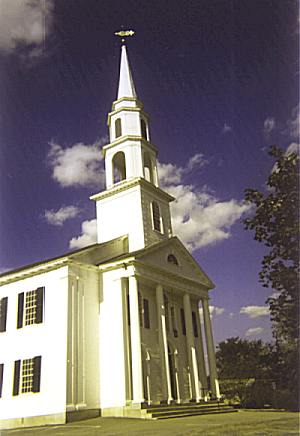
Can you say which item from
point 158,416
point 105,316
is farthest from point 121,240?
point 158,416

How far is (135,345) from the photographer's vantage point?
16.9m

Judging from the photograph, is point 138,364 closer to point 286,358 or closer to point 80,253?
point 80,253

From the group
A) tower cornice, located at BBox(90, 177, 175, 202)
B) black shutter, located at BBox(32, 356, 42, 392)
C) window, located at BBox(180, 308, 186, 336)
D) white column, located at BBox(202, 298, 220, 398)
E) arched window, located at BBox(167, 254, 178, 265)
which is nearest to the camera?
black shutter, located at BBox(32, 356, 42, 392)

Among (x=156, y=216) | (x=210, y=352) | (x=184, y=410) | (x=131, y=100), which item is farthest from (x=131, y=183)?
(x=184, y=410)

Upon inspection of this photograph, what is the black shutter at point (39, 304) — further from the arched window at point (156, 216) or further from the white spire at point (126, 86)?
the white spire at point (126, 86)

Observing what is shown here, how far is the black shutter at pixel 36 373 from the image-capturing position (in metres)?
16.2

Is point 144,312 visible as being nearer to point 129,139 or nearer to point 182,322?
point 182,322

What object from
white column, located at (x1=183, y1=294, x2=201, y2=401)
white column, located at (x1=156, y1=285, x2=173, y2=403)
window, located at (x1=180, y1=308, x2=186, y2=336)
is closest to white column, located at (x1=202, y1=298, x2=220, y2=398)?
white column, located at (x1=183, y1=294, x2=201, y2=401)

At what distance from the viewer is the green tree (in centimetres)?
659

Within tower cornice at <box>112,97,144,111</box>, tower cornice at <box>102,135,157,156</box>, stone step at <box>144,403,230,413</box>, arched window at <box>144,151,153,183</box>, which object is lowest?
stone step at <box>144,403,230,413</box>

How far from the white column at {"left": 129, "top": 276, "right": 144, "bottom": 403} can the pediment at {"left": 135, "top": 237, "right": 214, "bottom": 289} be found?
4.78 feet

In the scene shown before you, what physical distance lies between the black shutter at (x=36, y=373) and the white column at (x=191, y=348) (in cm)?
694

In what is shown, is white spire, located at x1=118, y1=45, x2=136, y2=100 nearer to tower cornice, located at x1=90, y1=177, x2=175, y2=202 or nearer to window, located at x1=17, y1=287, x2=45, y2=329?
tower cornice, located at x1=90, y1=177, x2=175, y2=202

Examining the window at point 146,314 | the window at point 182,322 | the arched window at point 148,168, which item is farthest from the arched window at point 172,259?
the arched window at point 148,168
